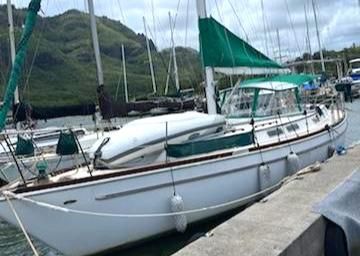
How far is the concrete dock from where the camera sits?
16.2ft

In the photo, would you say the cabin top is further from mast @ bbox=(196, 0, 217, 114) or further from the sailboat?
mast @ bbox=(196, 0, 217, 114)

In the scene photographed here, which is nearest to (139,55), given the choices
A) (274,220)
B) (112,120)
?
(112,120)

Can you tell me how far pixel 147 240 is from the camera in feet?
30.3

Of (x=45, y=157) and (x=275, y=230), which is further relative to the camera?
(x=45, y=157)

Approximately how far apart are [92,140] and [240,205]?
852 centimetres

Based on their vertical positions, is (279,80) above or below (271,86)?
above

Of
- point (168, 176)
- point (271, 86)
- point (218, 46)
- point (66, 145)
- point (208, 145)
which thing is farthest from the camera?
point (271, 86)

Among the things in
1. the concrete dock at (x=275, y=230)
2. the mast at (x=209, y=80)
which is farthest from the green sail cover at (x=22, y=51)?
the concrete dock at (x=275, y=230)

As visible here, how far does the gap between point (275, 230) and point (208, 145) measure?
482 cm

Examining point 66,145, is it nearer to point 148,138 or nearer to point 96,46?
point 148,138

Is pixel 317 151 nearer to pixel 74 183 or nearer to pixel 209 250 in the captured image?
pixel 74 183

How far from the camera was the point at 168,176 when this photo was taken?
8992 mm

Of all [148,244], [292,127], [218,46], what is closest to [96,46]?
[218,46]

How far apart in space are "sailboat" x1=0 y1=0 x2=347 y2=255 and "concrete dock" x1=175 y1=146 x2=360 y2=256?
98.7 inches
